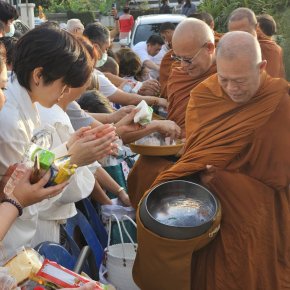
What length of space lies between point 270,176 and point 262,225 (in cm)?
29

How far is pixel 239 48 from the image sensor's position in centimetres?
293

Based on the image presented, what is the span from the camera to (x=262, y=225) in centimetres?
292

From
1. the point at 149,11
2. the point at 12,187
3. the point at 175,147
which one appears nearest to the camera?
the point at 12,187

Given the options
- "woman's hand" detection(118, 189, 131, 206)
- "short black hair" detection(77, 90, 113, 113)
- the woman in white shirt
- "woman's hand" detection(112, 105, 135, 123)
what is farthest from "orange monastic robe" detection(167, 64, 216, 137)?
the woman in white shirt

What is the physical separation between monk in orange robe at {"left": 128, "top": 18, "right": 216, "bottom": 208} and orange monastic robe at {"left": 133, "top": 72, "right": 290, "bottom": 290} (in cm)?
75

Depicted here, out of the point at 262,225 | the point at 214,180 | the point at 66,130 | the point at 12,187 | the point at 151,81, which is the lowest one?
the point at 151,81

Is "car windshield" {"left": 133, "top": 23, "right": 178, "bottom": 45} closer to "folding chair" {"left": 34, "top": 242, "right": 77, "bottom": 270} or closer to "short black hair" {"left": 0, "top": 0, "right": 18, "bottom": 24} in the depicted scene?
"short black hair" {"left": 0, "top": 0, "right": 18, "bottom": 24}

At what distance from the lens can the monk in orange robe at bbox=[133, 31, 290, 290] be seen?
2.87m

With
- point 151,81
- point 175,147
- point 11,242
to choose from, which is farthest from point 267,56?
point 11,242

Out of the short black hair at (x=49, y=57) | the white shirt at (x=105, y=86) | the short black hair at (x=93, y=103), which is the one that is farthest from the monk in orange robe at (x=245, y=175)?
the white shirt at (x=105, y=86)

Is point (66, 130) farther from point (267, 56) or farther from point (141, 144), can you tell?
point (267, 56)

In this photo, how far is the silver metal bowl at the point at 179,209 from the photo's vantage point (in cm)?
261

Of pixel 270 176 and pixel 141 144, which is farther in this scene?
pixel 141 144

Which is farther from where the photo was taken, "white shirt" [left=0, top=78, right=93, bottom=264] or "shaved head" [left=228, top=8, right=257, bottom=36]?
"shaved head" [left=228, top=8, right=257, bottom=36]
